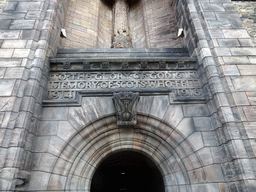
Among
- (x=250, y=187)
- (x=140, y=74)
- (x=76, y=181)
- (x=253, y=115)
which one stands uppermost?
(x=140, y=74)

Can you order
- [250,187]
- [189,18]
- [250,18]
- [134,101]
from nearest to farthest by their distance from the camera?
[250,187], [134,101], [189,18], [250,18]

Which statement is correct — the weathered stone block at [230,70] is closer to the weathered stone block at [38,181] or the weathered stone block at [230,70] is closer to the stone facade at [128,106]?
the stone facade at [128,106]

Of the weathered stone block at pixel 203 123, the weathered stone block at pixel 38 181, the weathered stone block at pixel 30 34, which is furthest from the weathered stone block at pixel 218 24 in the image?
the weathered stone block at pixel 38 181

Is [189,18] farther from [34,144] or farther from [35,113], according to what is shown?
[34,144]

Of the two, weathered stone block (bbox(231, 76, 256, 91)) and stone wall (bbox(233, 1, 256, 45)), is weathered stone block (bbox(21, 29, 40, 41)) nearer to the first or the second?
weathered stone block (bbox(231, 76, 256, 91))

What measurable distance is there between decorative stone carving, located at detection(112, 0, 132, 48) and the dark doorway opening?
4.19 meters

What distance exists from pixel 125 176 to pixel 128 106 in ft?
17.1

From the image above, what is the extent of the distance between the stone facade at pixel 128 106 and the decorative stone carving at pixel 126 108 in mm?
24

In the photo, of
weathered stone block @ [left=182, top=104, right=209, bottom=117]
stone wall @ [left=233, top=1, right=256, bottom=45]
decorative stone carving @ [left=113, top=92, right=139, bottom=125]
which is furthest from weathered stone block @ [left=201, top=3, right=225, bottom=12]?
decorative stone carving @ [left=113, top=92, right=139, bottom=125]

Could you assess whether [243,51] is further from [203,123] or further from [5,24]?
[5,24]

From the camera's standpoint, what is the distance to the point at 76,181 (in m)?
3.84

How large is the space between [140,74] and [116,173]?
4.93 meters

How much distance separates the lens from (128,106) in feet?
13.7

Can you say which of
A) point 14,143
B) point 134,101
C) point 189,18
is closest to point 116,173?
A: point 134,101
